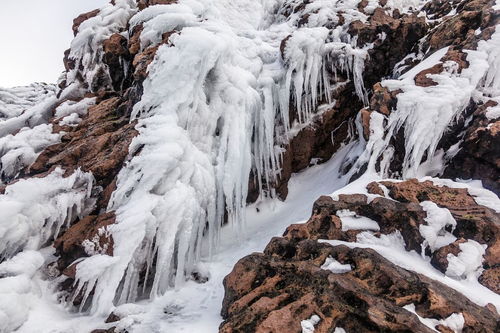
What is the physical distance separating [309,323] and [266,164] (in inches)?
201

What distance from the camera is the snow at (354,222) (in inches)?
212

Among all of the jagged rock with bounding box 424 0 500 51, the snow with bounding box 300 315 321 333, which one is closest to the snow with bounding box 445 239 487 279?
the snow with bounding box 300 315 321 333

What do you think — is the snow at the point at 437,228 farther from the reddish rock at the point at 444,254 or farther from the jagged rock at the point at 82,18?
the jagged rock at the point at 82,18

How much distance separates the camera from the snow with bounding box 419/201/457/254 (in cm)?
496

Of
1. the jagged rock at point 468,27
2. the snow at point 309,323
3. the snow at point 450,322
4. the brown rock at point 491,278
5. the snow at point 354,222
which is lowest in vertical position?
the brown rock at point 491,278

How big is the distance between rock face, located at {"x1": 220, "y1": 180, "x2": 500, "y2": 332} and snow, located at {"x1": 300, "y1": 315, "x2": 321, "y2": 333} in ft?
0.16

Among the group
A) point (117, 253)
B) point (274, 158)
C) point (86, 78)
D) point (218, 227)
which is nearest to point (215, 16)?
point (86, 78)

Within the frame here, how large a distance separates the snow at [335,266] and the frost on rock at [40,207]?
16.4 ft

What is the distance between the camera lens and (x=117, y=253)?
573cm

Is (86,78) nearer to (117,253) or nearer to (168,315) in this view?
(117,253)

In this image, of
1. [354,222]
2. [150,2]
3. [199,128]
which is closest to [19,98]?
[150,2]

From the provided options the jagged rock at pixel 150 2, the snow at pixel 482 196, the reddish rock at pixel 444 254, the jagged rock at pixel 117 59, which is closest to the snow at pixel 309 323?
the reddish rock at pixel 444 254

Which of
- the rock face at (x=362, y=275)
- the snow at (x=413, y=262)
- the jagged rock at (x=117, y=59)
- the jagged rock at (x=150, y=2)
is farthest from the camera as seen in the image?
the jagged rock at (x=150, y=2)

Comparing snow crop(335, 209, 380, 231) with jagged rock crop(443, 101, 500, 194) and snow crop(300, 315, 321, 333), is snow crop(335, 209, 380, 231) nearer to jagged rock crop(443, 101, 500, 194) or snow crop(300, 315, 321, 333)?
snow crop(300, 315, 321, 333)
